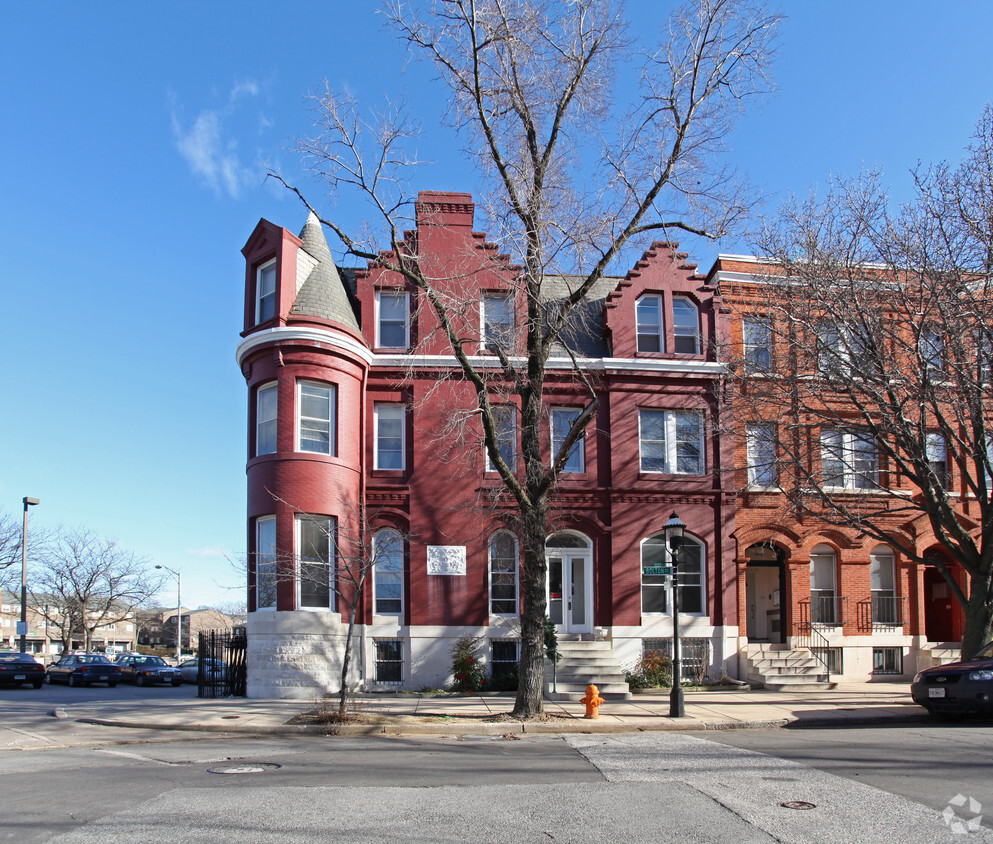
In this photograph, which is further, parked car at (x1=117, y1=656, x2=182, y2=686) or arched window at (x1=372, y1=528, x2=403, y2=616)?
parked car at (x1=117, y1=656, x2=182, y2=686)

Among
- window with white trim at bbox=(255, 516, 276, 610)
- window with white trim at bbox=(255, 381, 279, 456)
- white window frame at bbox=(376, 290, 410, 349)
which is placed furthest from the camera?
white window frame at bbox=(376, 290, 410, 349)

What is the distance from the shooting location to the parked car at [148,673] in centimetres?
3394

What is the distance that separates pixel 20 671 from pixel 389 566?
57.6ft

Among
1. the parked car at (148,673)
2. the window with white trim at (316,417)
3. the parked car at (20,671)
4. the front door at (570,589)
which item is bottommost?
the parked car at (148,673)

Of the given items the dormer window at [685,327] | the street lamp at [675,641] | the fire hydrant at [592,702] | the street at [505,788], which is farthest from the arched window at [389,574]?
the dormer window at [685,327]

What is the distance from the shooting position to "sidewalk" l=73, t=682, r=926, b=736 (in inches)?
575

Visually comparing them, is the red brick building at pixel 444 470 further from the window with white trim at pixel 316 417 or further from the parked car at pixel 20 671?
the parked car at pixel 20 671

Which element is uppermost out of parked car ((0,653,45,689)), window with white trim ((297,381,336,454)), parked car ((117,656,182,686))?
window with white trim ((297,381,336,454))

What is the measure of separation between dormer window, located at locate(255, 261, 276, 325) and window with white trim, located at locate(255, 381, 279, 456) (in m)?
1.78

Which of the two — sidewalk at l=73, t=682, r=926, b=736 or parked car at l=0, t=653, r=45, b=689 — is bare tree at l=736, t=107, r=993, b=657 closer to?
sidewalk at l=73, t=682, r=926, b=736

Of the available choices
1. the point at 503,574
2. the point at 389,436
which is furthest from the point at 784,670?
the point at 389,436

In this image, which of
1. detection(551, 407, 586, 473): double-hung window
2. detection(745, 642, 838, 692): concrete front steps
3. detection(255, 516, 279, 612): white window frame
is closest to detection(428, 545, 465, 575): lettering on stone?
detection(551, 407, 586, 473): double-hung window

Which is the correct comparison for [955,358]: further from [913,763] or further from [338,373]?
[338,373]

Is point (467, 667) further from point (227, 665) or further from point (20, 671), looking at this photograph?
point (20, 671)
